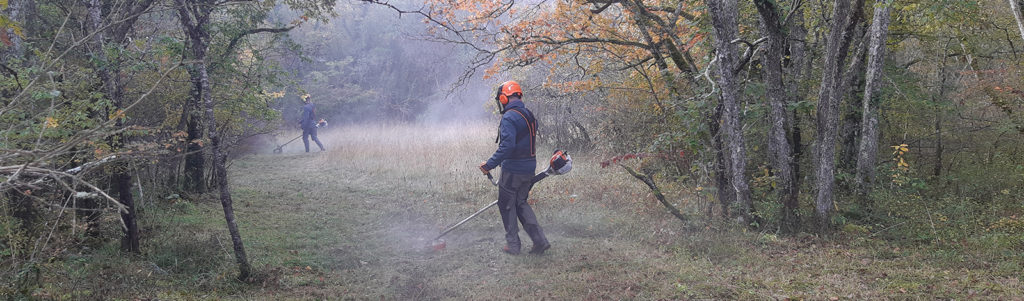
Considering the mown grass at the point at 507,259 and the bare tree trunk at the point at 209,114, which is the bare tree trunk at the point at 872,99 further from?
the bare tree trunk at the point at 209,114

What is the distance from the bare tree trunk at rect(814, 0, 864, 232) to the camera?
535cm

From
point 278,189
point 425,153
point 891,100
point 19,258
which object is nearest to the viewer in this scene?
point 19,258

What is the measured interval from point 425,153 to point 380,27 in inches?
642

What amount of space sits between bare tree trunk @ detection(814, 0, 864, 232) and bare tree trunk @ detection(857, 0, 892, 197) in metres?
0.98

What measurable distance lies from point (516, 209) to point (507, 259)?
535mm

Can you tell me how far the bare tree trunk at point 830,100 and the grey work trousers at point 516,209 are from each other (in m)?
2.87

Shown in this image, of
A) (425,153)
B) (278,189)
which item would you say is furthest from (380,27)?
(278,189)

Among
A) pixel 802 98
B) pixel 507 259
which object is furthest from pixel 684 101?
pixel 507 259

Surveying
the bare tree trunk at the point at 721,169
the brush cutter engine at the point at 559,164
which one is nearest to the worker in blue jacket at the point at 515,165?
the brush cutter engine at the point at 559,164

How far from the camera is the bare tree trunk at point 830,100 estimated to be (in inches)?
211

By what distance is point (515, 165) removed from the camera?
5.83 m

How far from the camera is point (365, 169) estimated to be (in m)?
11.9

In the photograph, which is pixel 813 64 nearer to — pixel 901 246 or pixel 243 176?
pixel 901 246

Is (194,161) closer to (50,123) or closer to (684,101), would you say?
(50,123)
